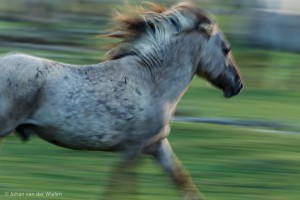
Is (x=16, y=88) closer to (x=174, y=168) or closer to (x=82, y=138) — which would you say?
(x=82, y=138)

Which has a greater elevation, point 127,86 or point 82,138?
point 127,86

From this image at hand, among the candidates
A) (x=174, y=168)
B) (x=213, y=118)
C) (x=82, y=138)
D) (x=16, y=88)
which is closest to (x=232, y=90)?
(x=174, y=168)

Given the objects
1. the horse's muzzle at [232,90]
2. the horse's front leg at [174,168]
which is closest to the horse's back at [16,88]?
the horse's front leg at [174,168]

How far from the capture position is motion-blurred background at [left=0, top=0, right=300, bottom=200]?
825 centimetres

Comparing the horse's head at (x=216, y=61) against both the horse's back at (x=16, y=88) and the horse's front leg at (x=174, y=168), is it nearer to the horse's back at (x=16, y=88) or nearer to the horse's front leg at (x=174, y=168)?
the horse's front leg at (x=174, y=168)

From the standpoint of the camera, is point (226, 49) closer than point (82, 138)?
No

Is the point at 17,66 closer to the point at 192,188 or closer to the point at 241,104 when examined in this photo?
the point at 192,188

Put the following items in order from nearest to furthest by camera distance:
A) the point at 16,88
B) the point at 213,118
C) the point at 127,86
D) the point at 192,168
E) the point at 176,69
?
the point at 16,88 < the point at 127,86 < the point at 176,69 < the point at 192,168 < the point at 213,118

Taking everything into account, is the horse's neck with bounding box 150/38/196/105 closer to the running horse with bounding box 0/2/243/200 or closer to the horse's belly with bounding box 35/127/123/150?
the running horse with bounding box 0/2/243/200

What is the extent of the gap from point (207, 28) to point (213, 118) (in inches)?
189

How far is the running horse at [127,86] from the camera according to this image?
677cm

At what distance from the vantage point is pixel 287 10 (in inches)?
747

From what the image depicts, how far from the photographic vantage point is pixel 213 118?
39.6 feet

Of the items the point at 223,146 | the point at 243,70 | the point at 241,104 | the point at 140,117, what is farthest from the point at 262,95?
the point at 140,117
